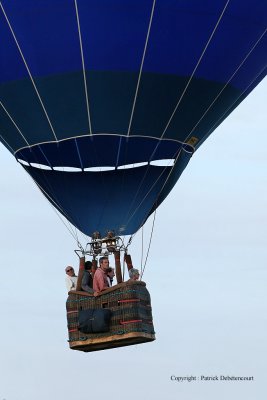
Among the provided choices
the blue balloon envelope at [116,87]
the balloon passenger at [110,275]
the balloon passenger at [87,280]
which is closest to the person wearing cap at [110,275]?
the balloon passenger at [110,275]

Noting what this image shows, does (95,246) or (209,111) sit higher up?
(209,111)

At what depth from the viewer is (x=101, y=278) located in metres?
33.3

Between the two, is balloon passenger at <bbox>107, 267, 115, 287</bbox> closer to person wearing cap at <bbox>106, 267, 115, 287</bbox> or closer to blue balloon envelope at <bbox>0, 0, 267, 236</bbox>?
person wearing cap at <bbox>106, 267, 115, 287</bbox>

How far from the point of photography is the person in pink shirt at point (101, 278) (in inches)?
1312

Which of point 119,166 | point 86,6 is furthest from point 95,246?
point 86,6

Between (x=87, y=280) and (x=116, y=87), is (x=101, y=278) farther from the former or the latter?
(x=116, y=87)

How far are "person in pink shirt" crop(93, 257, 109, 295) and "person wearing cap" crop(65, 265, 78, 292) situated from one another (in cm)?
42

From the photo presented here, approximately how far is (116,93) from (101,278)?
2860mm

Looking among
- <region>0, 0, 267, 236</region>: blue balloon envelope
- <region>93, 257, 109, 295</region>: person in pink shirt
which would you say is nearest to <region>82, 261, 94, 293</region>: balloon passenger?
<region>93, 257, 109, 295</region>: person in pink shirt

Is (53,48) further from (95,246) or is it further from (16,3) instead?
(95,246)

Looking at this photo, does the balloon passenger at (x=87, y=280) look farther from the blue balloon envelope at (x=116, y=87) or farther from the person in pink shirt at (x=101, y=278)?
the blue balloon envelope at (x=116, y=87)

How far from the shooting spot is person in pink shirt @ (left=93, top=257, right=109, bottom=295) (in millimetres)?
33312

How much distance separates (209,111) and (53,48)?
9.17 ft

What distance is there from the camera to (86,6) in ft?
110
